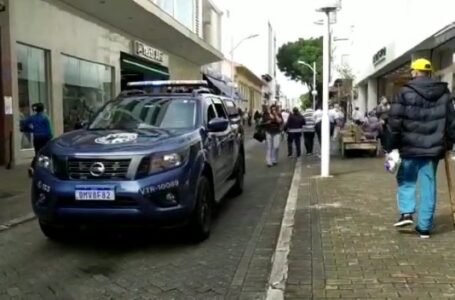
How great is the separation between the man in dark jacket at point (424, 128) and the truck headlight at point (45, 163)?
12.1ft

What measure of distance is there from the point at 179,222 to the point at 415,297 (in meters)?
2.79

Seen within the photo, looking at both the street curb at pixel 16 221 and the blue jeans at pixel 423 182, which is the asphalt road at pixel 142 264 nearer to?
the street curb at pixel 16 221

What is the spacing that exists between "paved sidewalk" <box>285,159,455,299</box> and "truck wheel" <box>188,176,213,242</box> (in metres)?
1.07

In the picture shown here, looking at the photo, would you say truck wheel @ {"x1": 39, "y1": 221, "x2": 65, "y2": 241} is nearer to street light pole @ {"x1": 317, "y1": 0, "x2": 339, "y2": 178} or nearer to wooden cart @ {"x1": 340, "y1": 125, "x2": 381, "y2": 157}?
street light pole @ {"x1": 317, "y1": 0, "x2": 339, "y2": 178}

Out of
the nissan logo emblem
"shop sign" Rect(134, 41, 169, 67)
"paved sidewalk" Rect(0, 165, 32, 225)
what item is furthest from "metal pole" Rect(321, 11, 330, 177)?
"shop sign" Rect(134, 41, 169, 67)

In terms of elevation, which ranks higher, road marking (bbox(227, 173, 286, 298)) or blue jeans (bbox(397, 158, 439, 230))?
blue jeans (bbox(397, 158, 439, 230))

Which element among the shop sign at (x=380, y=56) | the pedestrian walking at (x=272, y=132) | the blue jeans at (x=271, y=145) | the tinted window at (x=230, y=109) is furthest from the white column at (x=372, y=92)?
the tinted window at (x=230, y=109)

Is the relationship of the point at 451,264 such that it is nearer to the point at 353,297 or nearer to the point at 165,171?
the point at 353,297

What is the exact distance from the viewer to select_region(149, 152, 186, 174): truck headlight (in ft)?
21.7

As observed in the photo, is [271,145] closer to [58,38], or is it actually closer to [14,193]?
[58,38]

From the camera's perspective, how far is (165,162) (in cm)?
669

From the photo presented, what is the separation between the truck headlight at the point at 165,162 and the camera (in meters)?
6.63

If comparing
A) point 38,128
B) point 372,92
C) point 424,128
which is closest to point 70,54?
point 38,128

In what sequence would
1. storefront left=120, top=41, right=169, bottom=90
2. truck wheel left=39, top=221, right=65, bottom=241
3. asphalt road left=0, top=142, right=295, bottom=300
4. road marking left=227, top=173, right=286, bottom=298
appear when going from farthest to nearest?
storefront left=120, top=41, right=169, bottom=90 → truck wheel left=39, top=221, right=65, bottom=241 → road marking left=227, top=173, right=286, bottom=298 → asphalt road left=0, top=142, right=295, bottom=300
